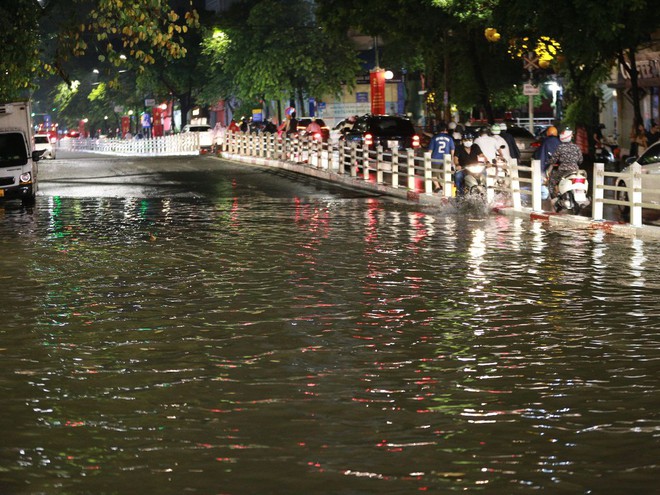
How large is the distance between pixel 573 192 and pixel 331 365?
49.9 feet

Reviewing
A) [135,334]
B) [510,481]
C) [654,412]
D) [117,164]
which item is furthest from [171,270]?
[117,164]

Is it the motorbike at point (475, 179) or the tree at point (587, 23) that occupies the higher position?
the tree at point (587, 23)

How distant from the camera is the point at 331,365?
396 inches

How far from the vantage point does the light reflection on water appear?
7.05m

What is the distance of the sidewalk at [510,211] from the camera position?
2102 centimetres

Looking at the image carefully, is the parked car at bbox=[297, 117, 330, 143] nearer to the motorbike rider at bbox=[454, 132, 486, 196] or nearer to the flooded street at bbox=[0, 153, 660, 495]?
the motorbike rider at bbox=[454, 132, 486, 196]

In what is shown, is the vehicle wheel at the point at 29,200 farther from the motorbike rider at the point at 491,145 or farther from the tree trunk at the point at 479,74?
the tree trunk at the point at 479,74

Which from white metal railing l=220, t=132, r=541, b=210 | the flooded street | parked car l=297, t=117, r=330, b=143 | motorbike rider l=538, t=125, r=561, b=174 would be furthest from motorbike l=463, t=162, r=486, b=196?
parked car l=297, t=117, r=330, b=143

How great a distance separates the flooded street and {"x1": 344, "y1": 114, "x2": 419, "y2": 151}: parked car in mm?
24761

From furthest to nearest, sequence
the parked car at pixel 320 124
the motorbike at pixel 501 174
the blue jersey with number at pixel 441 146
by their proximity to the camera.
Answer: the parked car at pixel 320 124
the blue jersey with number at pixel 441 146
the motorbike at pixel 501 174

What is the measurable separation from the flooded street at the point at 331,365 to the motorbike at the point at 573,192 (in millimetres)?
3416

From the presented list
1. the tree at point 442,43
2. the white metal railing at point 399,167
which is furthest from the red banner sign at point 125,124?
the tree at point 442,43

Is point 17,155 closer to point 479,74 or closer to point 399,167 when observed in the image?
point 399,167

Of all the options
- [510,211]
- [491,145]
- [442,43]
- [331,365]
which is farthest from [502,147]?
[442,43]
